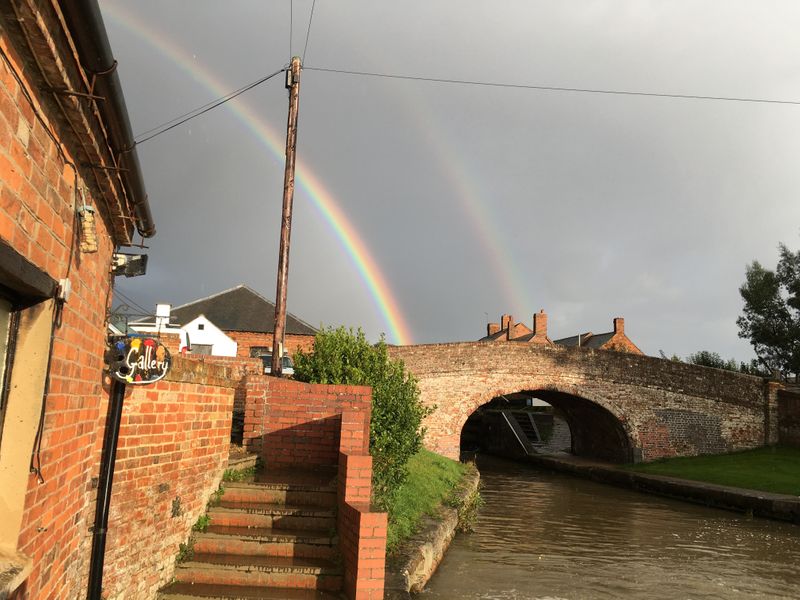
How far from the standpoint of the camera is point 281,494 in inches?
266

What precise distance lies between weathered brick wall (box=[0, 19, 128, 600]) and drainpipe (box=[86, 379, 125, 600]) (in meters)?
0.05

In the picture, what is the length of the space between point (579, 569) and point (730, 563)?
2757mm

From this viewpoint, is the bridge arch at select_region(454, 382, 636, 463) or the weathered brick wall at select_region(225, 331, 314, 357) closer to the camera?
the bridge arch at select_region(454, 382, 636, 463)

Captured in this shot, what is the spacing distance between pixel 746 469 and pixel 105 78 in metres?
21.7

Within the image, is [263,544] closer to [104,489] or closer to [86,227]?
[104,489]

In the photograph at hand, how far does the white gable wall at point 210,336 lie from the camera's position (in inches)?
1067

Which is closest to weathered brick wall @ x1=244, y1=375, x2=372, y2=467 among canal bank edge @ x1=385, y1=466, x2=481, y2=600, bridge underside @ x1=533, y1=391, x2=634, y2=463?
canal bank edge @ x1=385, y1=466, x2=481, y2=600

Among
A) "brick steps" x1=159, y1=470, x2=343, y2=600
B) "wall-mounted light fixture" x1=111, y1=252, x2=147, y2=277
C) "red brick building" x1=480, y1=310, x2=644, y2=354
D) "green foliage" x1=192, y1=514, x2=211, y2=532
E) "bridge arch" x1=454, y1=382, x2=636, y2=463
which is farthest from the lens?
"red brick building" x1=480, y1=310, x2=644, y2=354

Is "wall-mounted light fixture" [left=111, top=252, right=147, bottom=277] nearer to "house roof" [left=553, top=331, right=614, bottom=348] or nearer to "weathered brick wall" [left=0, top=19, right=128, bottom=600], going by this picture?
"weathered brick wall" [left=0, top=19, right=128, bottom=600]

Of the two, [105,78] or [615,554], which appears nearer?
[105,78]

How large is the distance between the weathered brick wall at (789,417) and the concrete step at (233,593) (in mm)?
24015

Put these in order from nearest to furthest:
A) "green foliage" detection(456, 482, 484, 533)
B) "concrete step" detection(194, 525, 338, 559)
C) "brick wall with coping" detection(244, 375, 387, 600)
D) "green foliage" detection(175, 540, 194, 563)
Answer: "green foliage" detection(175, 540, 194, 563) → "concrete step" detection(194, 525, 338, 559) → "brick wall with coping" detection(244, 375, 387, 600) → "green foliage" detection(456, 482, 484, 533)

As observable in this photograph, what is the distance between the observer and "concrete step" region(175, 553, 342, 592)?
18.1 ft

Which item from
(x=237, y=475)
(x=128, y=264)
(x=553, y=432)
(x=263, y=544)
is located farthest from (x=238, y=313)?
(x=128, y=264)
